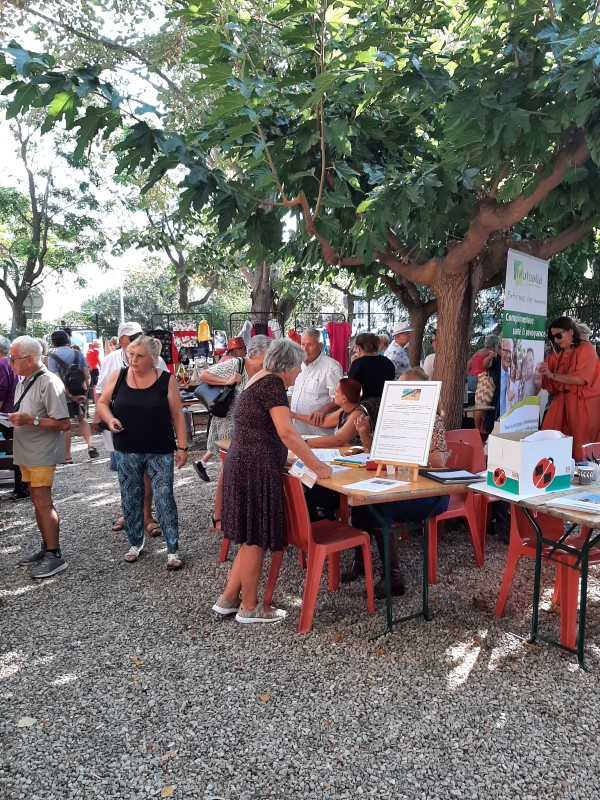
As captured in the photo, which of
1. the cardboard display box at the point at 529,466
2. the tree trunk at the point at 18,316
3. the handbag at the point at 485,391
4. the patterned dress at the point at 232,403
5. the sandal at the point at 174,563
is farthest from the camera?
the tree trunk at the point at 18,316

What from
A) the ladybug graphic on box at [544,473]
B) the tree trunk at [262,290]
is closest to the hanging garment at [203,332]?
the tree trunk at [262,290]

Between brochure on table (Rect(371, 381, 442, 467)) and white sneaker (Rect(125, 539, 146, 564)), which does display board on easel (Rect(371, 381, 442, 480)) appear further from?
white sneaker (Rect(125, 539, 146, 564))

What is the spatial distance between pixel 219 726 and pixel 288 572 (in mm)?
1884

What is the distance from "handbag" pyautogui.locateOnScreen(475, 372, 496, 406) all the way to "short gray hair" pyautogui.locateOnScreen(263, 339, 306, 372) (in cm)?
483

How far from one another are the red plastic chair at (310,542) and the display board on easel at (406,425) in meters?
0.47

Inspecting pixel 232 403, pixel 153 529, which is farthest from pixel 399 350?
pixel 153 529

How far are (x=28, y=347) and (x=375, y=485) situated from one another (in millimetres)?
2760

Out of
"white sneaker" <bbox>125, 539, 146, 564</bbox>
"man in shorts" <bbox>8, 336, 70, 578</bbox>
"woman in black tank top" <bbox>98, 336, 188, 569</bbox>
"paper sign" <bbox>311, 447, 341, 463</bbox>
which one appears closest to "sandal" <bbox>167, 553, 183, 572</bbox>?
"woman in black tank top" <bbox>98, 336, 188, 569</bbox>

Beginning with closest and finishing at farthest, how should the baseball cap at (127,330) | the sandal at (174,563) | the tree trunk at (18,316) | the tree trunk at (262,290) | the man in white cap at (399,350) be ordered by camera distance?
the sandal at (174,563) → the baseball cap at (127,330) → the man in white cap at (399,350) → the tree trunk at (262,290) → the tree trunk at (18,316)

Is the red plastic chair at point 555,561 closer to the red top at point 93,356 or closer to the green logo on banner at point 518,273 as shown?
the green logo on banner at point 518,273

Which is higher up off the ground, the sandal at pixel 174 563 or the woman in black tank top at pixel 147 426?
the woman in black tank top at pixel 147 426

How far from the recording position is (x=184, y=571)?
4.71 meters

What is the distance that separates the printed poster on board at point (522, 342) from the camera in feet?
15.8

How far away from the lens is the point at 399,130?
503 cm
